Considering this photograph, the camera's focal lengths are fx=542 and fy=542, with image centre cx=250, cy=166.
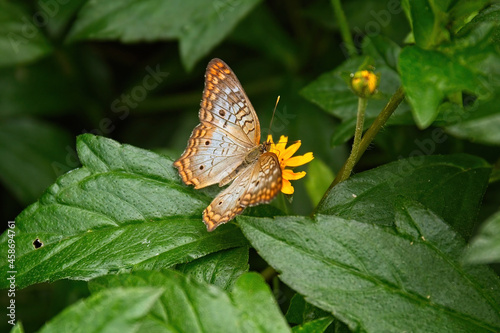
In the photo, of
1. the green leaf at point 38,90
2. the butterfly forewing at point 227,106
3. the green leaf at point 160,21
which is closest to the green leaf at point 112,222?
the butterfly forewing at point 227,106

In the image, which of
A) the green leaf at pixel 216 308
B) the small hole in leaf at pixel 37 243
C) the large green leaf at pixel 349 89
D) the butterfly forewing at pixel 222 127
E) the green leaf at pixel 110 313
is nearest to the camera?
the green leaf at pixel 110 313

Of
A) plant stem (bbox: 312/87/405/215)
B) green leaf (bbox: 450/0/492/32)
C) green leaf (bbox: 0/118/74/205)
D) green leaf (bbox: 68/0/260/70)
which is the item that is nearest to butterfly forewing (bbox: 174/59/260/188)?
plant stem (bbox: 312/87/405/215)

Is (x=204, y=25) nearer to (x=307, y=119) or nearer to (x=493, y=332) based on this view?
(x=307, y=119)

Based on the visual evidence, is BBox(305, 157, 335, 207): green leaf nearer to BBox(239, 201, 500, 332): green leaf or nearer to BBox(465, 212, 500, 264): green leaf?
BBox(239, 201, 500, 332): green leaf

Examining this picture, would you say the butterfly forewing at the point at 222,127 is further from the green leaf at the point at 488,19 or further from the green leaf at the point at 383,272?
the green leaf at the point at 488,19

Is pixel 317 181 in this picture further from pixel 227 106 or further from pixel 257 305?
pixel 257 305
